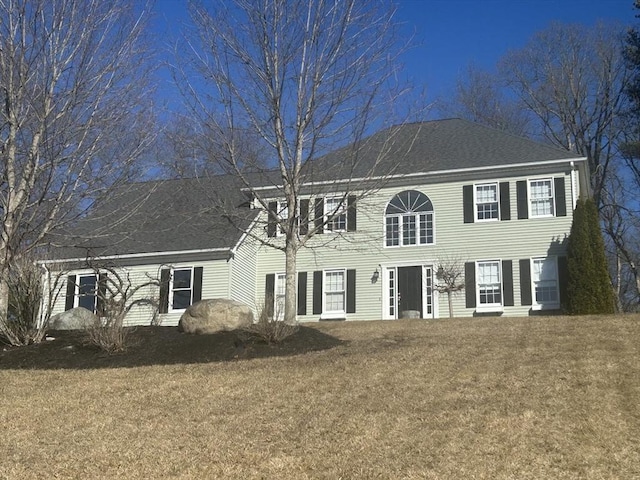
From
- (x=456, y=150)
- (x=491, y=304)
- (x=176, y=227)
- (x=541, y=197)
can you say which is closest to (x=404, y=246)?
(x=491, y=304)

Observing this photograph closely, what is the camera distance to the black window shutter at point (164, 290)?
20938 mm

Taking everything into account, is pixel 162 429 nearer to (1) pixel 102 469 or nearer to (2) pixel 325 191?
(1) pixel 102 469

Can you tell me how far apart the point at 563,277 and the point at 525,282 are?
98cm

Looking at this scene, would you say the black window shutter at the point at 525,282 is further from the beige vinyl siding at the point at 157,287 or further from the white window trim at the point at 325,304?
the beige vinyl siding at the point at 157,287

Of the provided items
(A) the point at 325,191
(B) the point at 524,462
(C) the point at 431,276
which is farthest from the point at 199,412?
(C) the point at 431,276

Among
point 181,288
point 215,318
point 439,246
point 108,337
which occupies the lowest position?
point 108,337

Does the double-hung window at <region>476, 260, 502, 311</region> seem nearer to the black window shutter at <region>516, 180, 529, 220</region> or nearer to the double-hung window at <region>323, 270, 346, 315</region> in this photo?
the black window shutter at <region>516, 180, 529, 220</region>

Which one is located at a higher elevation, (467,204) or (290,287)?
(467,204)

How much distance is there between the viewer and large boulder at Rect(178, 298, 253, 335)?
1291 cm

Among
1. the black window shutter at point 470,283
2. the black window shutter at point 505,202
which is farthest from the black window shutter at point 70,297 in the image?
the black window shutter at point 505,202

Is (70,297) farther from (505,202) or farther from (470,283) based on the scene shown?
(505,202)

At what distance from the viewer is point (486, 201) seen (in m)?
20.8

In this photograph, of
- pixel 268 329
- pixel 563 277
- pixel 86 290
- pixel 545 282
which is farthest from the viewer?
pixel 86 290

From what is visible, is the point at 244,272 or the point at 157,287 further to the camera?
the point at 244,272
